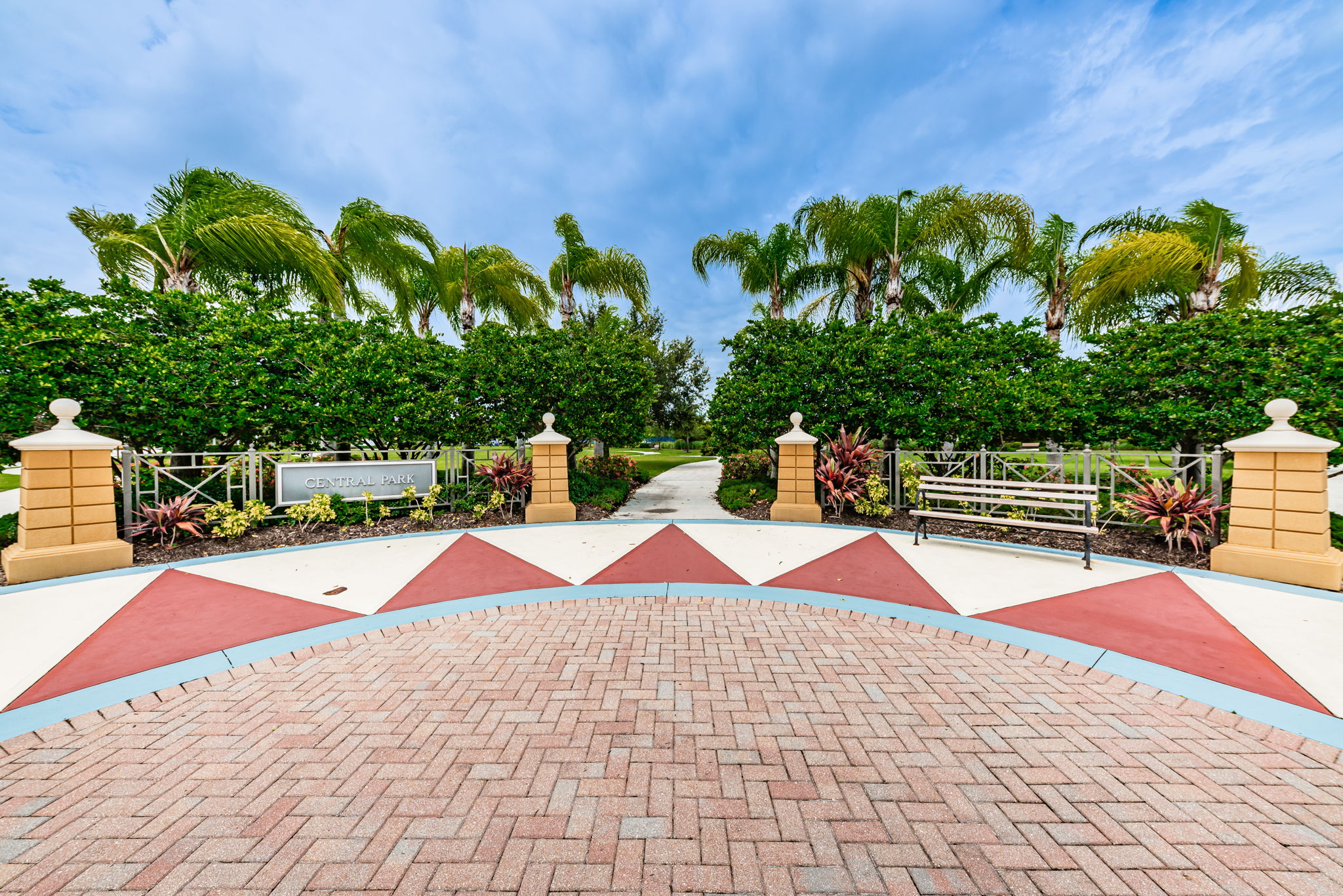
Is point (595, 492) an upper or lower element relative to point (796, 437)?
lower

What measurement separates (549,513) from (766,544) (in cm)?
399

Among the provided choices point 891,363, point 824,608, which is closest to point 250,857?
point 824,608

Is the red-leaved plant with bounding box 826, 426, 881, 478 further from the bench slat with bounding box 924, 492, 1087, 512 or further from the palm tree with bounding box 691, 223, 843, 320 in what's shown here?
the palm tree with bounding box 691, 223, 843, 320

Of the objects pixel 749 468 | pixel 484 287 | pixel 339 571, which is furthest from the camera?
pixel 749 468

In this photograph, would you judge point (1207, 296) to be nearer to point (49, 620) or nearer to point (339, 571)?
point (339, 571)

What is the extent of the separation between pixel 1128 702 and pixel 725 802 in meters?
2.60

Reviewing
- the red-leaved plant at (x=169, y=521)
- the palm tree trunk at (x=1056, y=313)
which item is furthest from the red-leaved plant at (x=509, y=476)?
the palm tree trunk at (x=1056, y=313)

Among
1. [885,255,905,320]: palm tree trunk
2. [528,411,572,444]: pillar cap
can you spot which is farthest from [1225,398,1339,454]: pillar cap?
[528,411,572,444]: pillar cap

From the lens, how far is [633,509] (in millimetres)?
10500

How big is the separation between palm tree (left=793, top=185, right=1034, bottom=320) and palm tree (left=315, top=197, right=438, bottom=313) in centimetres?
1015

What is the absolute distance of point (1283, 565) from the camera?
15.5 feet

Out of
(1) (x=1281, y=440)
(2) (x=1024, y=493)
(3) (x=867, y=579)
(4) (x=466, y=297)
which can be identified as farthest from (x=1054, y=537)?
(4) (x=466, y=297)

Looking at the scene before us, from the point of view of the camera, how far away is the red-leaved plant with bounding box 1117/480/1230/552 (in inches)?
229

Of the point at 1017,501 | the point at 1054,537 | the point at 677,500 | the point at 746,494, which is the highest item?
the point at 1017,501
